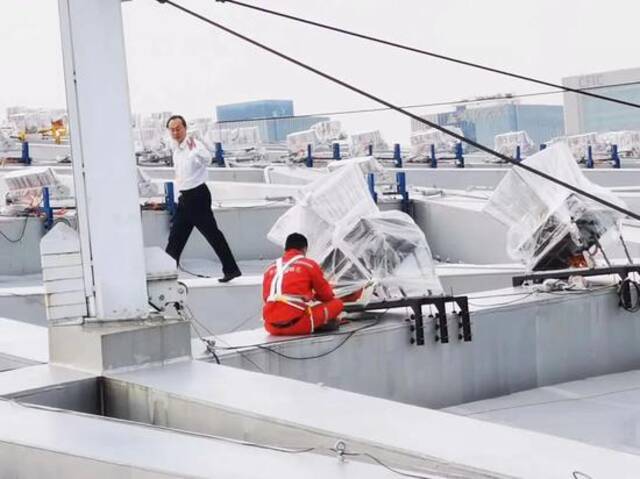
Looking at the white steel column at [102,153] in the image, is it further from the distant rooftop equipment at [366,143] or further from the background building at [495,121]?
the background building at [495,121]

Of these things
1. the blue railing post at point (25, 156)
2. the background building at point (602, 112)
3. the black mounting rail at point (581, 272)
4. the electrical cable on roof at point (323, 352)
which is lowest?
the electrical cable on roof at point (323, 352)

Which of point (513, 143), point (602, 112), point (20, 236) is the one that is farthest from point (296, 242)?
point (602, 112)

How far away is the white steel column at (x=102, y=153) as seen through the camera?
609cm

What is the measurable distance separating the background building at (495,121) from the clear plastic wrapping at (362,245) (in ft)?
73.8

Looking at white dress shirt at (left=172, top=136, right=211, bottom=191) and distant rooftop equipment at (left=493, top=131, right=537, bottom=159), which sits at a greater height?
distant rooftop equipment at (left=493, top=131, right=537, bottom=159)

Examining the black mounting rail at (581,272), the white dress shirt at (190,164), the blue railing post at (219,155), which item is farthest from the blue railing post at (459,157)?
the black mounting rail at (581,272)

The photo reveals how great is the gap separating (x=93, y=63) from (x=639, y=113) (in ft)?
127

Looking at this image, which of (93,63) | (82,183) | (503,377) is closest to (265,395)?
Answer: (82,183)

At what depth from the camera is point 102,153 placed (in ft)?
20.1

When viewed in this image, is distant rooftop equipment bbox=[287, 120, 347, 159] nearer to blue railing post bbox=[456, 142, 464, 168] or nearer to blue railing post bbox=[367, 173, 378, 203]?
blue railing post bbox=[456, 142, 464, 168]

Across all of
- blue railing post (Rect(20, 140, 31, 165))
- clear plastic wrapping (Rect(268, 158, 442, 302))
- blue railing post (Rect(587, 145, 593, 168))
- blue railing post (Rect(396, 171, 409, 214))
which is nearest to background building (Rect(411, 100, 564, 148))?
blue railing post (Rect(587, 145, 593, 168))

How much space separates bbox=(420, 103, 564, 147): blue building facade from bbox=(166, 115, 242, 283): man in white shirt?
21.6 meters

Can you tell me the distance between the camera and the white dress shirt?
985cm

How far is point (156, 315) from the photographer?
6289mm
